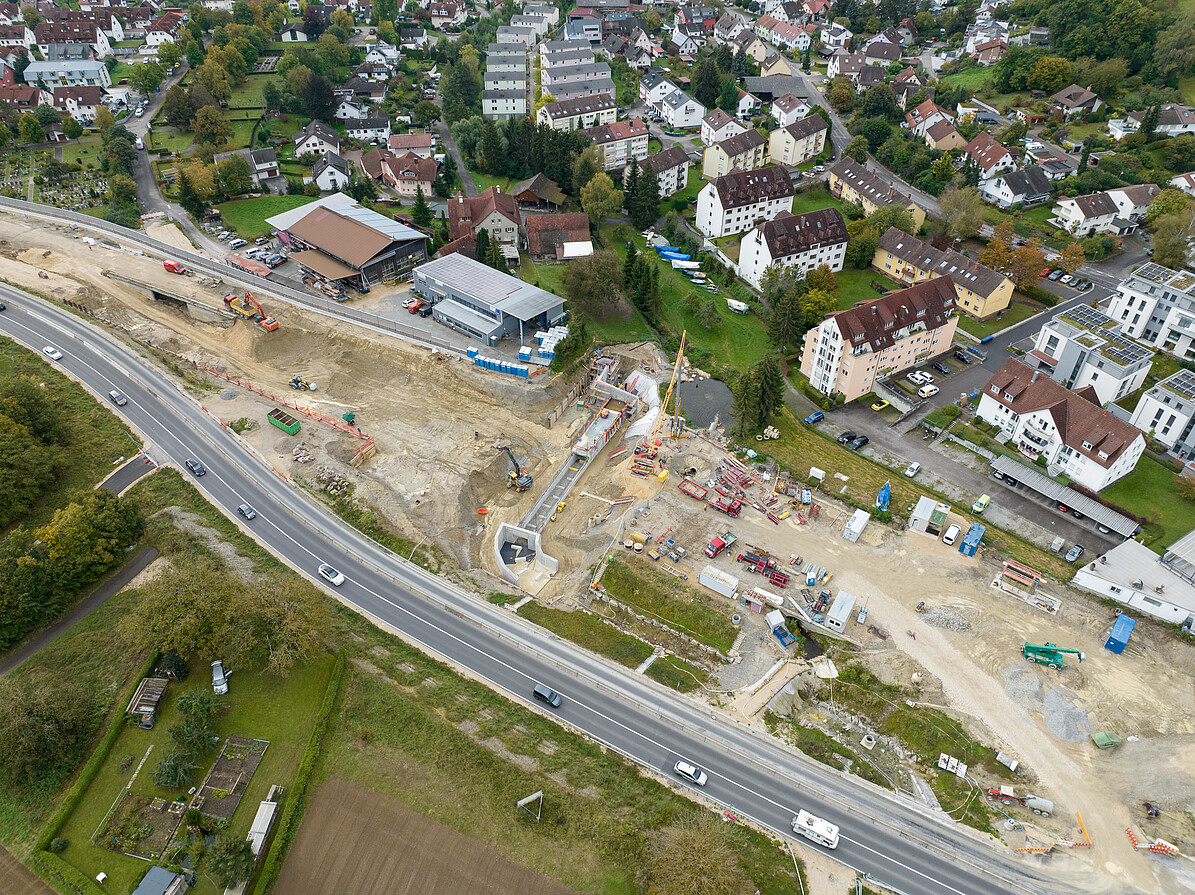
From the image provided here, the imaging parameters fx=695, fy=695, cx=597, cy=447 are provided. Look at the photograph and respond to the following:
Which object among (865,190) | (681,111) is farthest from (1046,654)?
(681,111)

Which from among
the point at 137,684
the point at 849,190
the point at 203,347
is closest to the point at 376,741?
the point at 137,684

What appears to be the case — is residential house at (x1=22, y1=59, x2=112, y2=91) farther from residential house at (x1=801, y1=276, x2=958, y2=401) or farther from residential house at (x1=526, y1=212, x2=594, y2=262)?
residential house at (x1=801, y1=276, x2=958, y2=401)

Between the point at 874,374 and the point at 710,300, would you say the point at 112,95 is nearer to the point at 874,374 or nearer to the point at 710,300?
the point at 710,300

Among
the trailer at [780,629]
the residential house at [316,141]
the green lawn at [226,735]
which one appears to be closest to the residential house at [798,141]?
the residential house at [316,141]

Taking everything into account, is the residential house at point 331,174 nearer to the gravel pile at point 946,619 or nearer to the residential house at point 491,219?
the residential house at point 491,219

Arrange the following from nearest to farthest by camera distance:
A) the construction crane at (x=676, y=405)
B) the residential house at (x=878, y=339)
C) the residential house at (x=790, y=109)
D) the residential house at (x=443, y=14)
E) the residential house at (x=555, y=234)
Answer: the residential house at (x=878, y=339) → the construction crane at (x=676, y=405) → the residential house at (x=555, y=234) → the residential house at (x=790, y=109) → the residential house at (x=443, y=14)

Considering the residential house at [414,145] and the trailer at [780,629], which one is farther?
the residential house at [414,145]

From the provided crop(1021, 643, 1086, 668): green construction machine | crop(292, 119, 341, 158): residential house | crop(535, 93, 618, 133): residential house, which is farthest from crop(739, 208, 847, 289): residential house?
crop(292, 119, 341, 158): residential house
